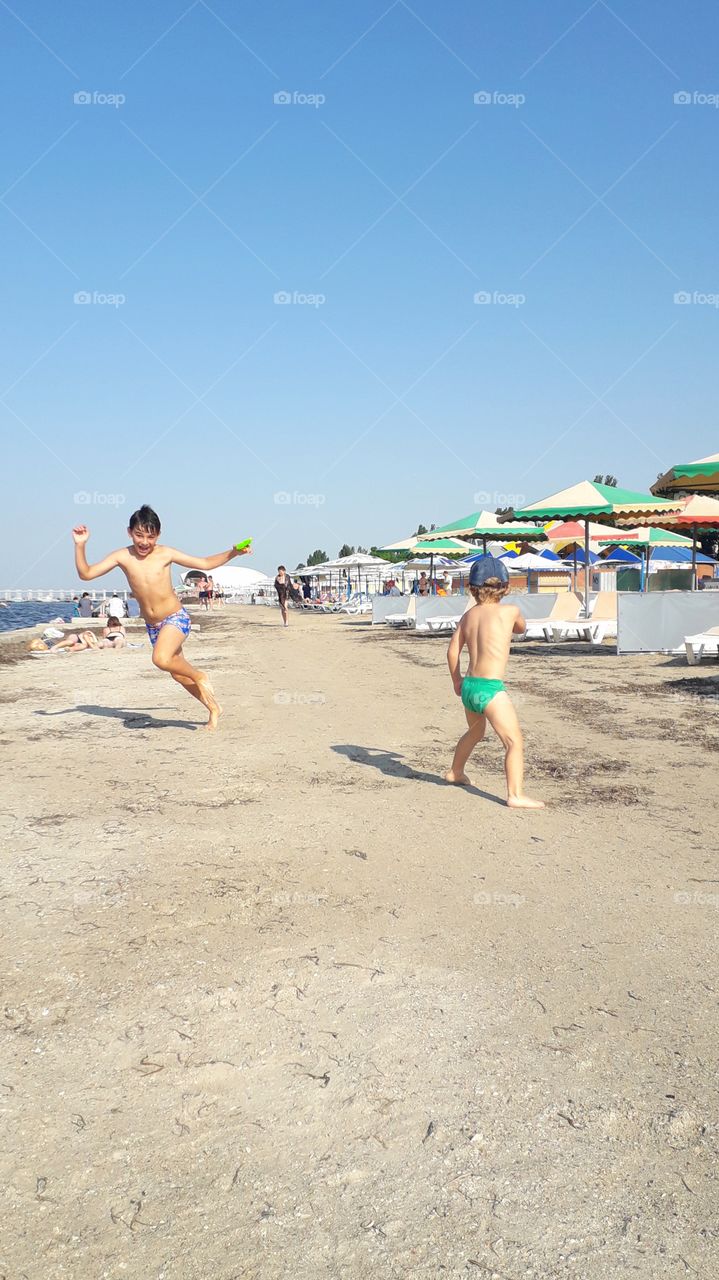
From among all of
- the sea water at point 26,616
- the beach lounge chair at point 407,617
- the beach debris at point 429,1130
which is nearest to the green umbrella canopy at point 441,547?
the beach lounge chair at point 407,617

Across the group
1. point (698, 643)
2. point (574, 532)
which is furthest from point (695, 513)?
point (574, 532)

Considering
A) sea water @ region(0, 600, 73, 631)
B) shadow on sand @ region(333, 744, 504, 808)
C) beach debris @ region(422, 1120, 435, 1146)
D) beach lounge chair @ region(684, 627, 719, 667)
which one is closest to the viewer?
beach debris @ region(422, 1120, 435, 1146)

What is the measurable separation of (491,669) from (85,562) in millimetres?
3974

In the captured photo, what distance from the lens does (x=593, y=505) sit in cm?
1505

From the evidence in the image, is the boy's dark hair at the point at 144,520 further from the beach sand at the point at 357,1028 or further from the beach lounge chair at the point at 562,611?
the beach lounge chair at the point at 562,611

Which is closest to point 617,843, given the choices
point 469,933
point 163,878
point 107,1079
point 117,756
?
point 469,933

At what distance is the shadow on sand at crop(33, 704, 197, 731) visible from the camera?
8250 mm

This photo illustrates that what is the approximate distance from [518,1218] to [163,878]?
240 centimetres

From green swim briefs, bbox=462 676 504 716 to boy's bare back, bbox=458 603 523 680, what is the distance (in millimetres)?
35

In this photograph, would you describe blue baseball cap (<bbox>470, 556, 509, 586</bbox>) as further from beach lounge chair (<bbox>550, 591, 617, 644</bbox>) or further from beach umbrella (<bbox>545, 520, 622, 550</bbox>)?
beach umbrella (<bbox>545, 520, 622, 550</bbox>)

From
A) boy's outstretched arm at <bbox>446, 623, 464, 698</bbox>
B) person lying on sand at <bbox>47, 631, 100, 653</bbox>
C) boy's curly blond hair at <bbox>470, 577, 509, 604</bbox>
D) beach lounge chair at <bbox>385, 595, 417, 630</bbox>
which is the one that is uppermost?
boy's curly blond hair at <bbox>470, 577, 509, 604</bbox>

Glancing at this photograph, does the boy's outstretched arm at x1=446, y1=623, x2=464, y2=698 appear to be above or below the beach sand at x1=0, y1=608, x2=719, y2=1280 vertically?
above

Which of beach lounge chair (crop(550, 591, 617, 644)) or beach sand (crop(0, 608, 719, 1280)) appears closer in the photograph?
beach sand (crop(0, 608, 719, 1280))

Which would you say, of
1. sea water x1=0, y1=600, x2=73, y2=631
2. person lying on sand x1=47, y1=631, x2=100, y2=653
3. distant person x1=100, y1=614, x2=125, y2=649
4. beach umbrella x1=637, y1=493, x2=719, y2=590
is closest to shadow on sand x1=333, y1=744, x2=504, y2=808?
beach umbrella x1=637, y1=493, x2=719, y2=590
